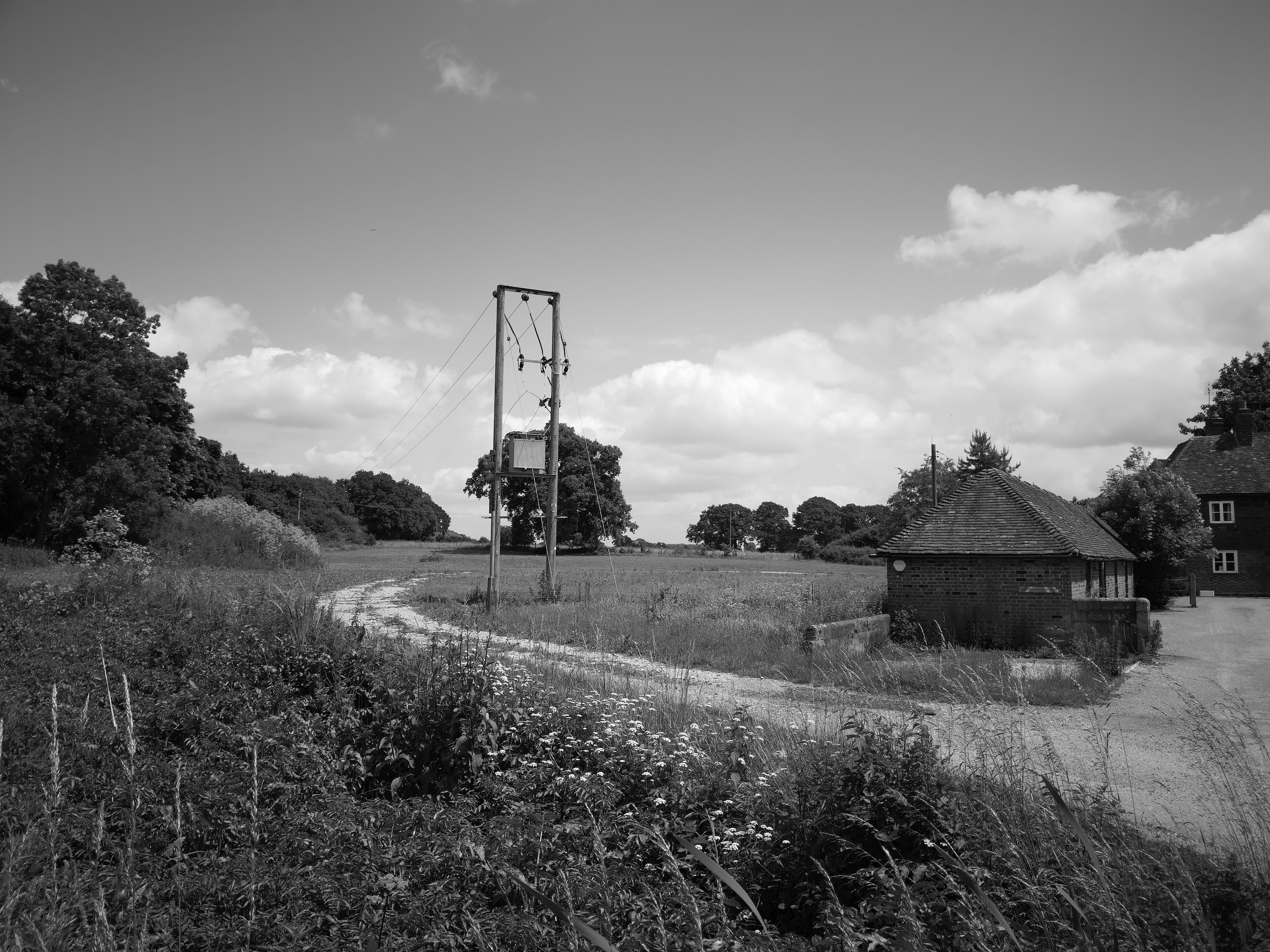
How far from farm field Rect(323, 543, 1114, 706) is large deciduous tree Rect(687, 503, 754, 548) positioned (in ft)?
234

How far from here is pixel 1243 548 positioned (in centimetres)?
4181

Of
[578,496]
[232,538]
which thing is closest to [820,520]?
[578,496]

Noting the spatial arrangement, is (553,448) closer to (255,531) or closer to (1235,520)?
(255,531)

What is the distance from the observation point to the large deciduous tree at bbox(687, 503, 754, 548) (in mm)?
114188

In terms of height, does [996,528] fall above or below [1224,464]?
below

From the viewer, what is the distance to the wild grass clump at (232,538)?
28.6 meters

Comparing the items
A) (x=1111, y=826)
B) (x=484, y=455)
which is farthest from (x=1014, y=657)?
(x=484, y=455)

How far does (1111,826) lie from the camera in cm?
454

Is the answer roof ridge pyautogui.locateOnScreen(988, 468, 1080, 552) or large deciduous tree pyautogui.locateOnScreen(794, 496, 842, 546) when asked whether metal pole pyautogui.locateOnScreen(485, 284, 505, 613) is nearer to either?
roof ridge pyautogui.locateOnScreen(988, 468, 1080, 552)

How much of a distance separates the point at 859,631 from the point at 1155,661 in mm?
5657

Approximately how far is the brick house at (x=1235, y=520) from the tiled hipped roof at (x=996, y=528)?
2290 centimetres

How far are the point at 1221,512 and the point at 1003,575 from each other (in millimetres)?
31501

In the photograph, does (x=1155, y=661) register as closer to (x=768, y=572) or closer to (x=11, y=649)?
(x=11, y=649)

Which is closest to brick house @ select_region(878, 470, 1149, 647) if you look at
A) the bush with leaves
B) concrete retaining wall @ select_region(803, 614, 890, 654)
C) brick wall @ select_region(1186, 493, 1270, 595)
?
concrete retaining wall @ select_region(803, 614, 890, 654)
